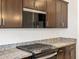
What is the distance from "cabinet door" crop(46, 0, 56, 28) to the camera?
9.82 ft

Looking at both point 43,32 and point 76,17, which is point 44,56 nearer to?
point 43,32

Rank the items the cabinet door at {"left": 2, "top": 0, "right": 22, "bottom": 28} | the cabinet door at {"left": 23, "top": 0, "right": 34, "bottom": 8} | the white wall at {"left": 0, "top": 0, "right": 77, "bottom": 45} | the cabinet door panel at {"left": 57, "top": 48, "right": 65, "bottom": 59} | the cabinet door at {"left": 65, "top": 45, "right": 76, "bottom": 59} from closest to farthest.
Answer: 1. the cabinet door at {"left": 2, "top": 0, "right": 22, "bottom": 28}
2. the cabinet door at {"left": 23, "top": 0, "right": 34, "bottom": 8}
3. the white wall at {"left": 0, "top": 0, "right": 77, "bottom": 45}
4. the cabinet door panel at {"left": 57, "top": 48, "right": 65, "bottom": 59}
5. the cabinet door at {"left": 65, "top": 45, "right": 76, "bottom": 59}

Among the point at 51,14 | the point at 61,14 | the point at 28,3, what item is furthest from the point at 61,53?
the point at 28,3

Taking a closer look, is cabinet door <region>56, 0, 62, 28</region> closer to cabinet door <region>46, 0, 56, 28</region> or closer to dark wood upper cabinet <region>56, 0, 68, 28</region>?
dark wood upper cabinet <region>56, 0, 68, 28</region>

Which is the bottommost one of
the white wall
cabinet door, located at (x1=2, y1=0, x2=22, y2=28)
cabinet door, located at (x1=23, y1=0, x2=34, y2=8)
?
the white wall

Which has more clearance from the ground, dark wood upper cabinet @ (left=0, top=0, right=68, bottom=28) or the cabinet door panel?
dark wood upper cabinet @ (left=0, top=0, right=68, bottom=28)

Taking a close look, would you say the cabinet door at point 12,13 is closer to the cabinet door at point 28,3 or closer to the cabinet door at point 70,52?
the cabinet door at point 28,3

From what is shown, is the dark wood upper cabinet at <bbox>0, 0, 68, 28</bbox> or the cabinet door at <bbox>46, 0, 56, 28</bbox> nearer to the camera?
the dark wood upper cabinet at <bbox>0, 0, 68, 28</bbox>

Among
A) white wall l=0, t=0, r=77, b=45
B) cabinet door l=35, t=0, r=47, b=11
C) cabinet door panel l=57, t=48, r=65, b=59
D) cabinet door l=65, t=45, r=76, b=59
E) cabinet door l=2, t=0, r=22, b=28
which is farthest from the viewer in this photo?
cabinet door l=65, t=45, r=76, b=59

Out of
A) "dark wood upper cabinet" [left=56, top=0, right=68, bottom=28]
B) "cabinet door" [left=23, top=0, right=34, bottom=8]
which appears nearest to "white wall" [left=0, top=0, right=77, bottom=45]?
"dark wood upper cabinet" [left=56, top=0, right=68, bottom=28]

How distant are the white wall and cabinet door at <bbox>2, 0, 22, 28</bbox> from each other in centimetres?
40

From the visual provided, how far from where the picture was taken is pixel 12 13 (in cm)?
214

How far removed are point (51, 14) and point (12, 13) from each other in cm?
124

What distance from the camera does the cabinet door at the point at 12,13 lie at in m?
2.03
